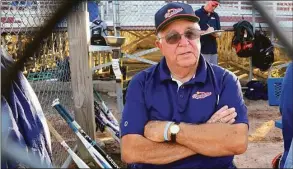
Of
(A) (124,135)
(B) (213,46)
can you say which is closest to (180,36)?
(A) (124,135)

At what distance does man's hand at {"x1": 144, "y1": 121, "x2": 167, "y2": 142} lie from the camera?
89.0 inches

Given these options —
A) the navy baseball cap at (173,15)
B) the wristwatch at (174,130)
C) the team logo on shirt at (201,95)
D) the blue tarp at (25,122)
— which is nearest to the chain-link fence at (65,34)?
the blue tarp at (25,122)

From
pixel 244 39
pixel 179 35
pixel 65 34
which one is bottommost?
pixel 244 39

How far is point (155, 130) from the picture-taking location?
229 cm

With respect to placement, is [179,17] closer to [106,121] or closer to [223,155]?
[223,155]

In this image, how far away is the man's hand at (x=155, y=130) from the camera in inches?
89.0

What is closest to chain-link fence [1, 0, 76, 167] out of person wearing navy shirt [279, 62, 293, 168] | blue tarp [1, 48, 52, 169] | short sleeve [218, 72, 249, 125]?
blue tarp [1, 48, 52, 169]

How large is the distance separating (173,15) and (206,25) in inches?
174

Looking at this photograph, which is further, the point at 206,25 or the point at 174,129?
the point at 206,25

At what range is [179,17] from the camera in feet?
7.97

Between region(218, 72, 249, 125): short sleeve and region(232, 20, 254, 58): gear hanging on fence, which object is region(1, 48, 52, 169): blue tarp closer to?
region(218, 72, 249, 125): short sleeve

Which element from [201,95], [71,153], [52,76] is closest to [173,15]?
[201,95]

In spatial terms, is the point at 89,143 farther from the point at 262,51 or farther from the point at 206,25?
the point at 262,51

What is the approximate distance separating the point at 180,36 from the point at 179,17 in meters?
0.10
